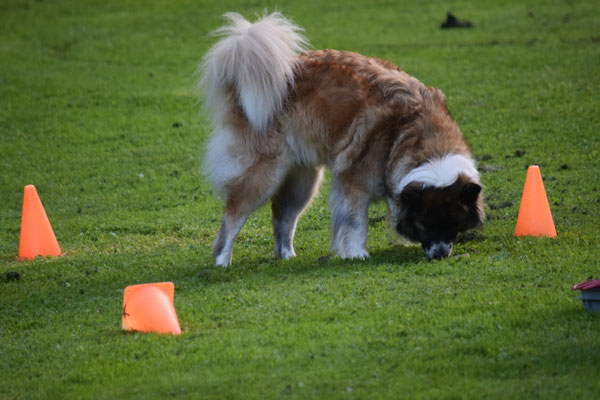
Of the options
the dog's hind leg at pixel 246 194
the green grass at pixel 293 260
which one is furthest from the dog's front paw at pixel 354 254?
the dog's hind leg at pixel 246 194

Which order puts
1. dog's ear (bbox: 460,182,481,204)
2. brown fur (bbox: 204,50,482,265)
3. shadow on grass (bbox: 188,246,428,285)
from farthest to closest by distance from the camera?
brown fur (bbox: 204,50,482,265)
shadow on grass (bbox: 188,246,428,285)
dog's ear (bbox: 460,182,481,204)

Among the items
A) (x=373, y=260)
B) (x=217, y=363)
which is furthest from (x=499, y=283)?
(x=217, y=363)

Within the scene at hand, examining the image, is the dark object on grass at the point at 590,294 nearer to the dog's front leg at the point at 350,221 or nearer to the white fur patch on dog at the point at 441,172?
the white fur patch on dog at the point at 441,172

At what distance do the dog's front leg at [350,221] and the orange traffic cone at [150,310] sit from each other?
2.49 metres

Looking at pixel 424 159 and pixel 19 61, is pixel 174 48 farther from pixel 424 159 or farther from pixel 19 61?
pixel 424 159

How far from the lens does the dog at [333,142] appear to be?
26.5ft

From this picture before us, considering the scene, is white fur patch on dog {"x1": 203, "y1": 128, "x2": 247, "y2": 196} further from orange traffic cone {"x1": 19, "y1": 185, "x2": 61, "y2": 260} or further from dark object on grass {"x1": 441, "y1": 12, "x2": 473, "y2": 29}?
dark object on grass {"x1": 441, "y1": 12, "x2": 473, "y2": 29}

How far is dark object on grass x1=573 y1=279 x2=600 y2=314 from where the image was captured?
19.6 feet

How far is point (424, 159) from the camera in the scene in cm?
809

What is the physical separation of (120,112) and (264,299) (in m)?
11.6

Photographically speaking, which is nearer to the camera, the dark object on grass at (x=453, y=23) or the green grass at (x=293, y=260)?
the green grass at (x=293, y=260)

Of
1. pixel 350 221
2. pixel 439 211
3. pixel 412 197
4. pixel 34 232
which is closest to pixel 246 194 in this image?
pixel 350 221

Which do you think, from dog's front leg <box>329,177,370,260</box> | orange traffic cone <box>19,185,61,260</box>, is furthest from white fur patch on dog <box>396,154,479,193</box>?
orange traffic cone <box>19,185,61,260</box>

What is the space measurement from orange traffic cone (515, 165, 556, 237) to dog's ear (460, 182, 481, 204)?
1166 millimetres
